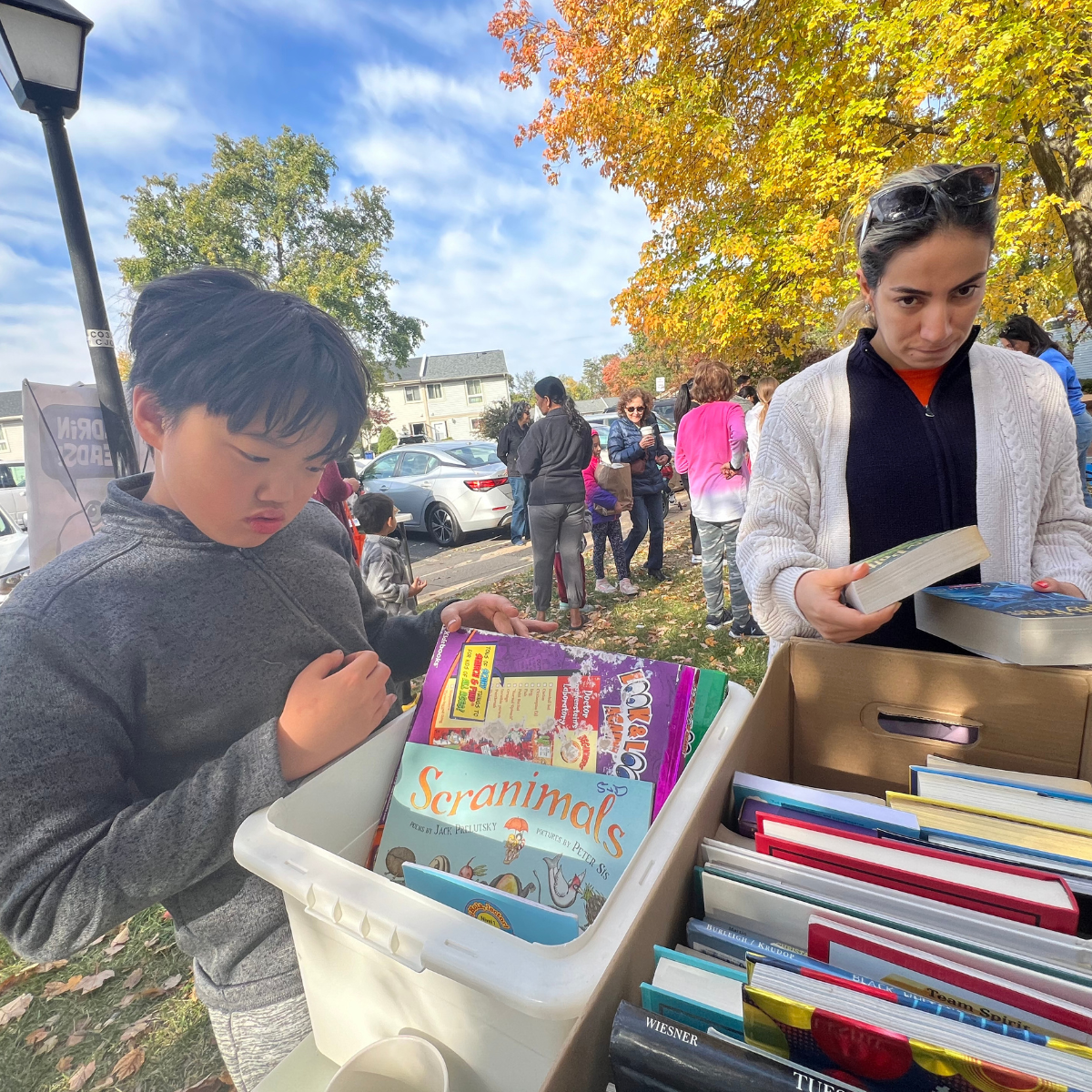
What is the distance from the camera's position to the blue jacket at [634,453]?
568 cm

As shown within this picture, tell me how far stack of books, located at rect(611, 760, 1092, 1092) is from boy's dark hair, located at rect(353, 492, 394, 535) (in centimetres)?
327

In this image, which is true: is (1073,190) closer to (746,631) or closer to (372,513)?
(746,631)

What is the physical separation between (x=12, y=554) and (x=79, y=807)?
21.7ft

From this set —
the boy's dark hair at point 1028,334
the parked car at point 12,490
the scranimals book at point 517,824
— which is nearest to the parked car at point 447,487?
the parked car at point 12,490

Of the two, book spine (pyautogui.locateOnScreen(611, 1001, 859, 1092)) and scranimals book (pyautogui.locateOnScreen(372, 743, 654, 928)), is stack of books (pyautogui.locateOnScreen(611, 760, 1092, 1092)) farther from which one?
scranimals book (pyautogui.locateOnScreen(372, 743, 654, 928))

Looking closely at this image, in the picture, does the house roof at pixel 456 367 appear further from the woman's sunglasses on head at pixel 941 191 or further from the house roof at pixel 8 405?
the woman's sunglasses on head at pixel 941 191

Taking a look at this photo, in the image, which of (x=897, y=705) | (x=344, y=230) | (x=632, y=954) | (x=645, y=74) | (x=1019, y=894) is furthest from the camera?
(x=344, y=230)

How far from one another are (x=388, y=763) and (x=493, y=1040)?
1.53 feet

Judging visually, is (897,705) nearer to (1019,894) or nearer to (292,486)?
(1019,894)

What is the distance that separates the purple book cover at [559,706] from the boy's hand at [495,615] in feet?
0.71

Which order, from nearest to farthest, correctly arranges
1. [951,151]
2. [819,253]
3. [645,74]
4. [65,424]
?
1. [65,424]
2. [951,151]
3. [819,253]
4. [645,74]

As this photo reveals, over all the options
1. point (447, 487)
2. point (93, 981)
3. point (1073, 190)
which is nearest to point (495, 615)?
point (93, 981)

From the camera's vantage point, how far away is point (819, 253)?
262 inches

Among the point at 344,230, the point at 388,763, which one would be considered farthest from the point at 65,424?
the point at 344,230
